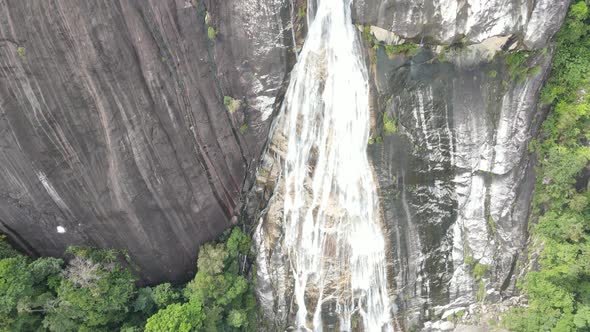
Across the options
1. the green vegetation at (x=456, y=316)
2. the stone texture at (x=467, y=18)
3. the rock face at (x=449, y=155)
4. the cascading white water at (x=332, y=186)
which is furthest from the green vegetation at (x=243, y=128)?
the green vegetation at (x=456, y=316)

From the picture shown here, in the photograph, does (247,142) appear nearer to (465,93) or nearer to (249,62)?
(249,62)

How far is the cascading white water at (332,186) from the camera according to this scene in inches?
454

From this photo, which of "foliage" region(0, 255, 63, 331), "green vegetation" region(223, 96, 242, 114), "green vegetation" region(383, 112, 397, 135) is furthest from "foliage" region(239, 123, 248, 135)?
"foliage" region(0, 255, 63, 331)

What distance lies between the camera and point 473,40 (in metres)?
10.6

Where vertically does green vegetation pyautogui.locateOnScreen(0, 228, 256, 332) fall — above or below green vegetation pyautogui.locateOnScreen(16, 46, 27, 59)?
below

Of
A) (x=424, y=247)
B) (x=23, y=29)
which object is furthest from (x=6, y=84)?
(x=424, y=247)

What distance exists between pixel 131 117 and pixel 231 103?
9.45 feet

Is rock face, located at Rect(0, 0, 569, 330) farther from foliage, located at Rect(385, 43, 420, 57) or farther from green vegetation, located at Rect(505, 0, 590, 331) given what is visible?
green vegetation, located at Rect(505, 0, 590, 331)

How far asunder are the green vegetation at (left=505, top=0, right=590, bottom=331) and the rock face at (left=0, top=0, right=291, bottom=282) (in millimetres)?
8498

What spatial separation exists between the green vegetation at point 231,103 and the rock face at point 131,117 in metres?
0.11

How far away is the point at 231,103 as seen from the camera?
11.7 metres

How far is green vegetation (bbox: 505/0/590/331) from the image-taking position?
11484 millimetres

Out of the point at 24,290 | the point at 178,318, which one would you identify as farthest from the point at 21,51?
the point at 178,318

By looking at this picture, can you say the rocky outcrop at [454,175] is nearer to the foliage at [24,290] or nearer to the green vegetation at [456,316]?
the green vegetation at [456,316]
